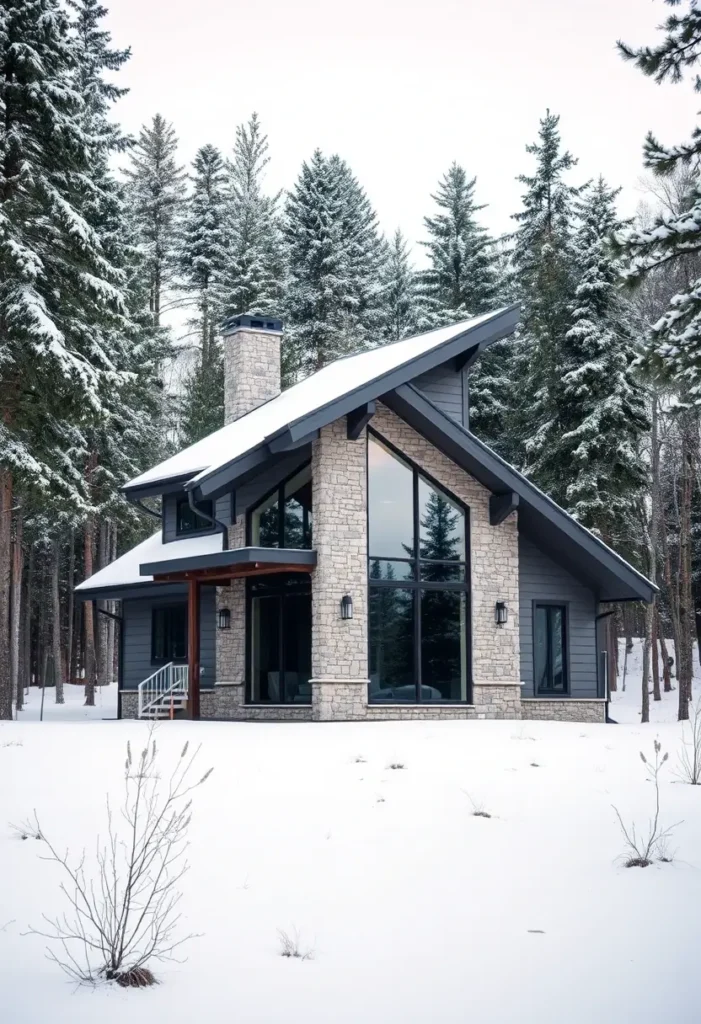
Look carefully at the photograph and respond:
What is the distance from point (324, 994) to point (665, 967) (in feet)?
5.47

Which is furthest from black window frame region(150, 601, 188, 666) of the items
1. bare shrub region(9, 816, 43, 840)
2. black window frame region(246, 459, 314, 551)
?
bare shrub region(9, 816, 43, 840)

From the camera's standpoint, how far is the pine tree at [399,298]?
3853 cm

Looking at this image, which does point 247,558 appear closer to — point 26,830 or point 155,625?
point 155,625

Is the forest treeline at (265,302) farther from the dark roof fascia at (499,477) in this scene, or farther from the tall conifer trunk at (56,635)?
the dark roof fascia at (499,477)

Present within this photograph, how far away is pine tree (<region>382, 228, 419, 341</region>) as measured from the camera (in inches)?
1517

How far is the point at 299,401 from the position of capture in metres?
19.0

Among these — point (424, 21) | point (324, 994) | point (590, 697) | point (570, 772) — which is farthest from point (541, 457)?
point (424, 21)

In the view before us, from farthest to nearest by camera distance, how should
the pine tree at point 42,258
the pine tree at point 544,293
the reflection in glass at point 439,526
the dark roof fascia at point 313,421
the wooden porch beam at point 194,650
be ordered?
the pine tree at point 544,293 → the pine tree at point 42,258 → the wooden porch beam at point 194,650 → the reflection in glass at point 439,526 → the dark roof fascia at point 313,421

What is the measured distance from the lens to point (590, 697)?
1967 centimetres

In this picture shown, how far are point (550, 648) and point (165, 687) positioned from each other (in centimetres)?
680

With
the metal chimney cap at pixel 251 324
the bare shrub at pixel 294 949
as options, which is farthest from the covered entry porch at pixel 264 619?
the bare shrub at pixel 294 949

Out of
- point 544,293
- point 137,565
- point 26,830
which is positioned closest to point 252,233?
point 544,293

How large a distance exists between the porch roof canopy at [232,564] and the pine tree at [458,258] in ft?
56.0

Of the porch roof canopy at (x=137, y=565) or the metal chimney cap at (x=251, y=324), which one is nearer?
the porch roof canopy at (x=137, y=565)
